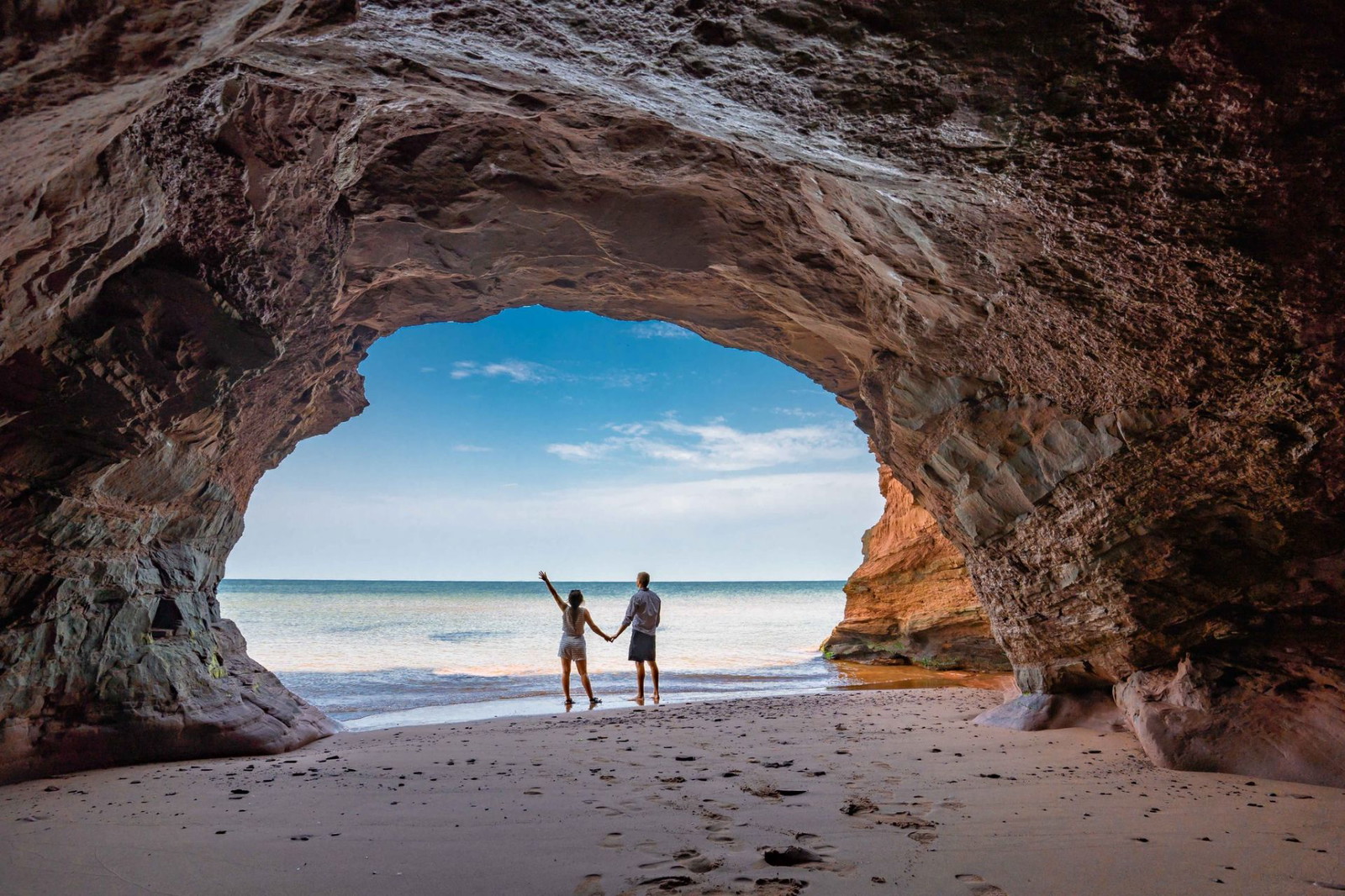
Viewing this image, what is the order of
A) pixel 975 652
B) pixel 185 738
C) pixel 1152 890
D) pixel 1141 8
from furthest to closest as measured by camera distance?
1. pixel 975 652
2. pixel 185 738
3. pixel 1152 890
4. pixel 1141 8

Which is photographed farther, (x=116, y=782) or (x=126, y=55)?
(x=116, y=782)

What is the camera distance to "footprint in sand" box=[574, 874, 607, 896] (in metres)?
2.47

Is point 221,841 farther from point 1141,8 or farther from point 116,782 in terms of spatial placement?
point 1141,8

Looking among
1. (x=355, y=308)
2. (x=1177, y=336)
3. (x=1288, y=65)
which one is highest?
(x=355, y=308)

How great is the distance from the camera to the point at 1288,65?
2.25m

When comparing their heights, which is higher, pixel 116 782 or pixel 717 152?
pixel 717 152

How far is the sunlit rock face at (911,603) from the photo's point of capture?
1347cm

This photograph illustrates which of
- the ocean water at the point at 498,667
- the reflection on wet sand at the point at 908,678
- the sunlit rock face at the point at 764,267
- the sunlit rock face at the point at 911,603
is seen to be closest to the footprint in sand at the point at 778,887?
the sunlit rock face at the point at 764,267

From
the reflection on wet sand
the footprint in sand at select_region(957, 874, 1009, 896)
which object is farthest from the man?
the footprint in sand at select_region(957, 874, 1009, 896)

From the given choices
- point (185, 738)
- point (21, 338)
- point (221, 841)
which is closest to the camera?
point (221, 841)

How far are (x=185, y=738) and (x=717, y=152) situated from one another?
5.97 metres

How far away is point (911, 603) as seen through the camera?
15.1 m

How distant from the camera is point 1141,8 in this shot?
2.15m

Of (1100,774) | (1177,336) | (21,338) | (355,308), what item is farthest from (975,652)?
(21,338)
